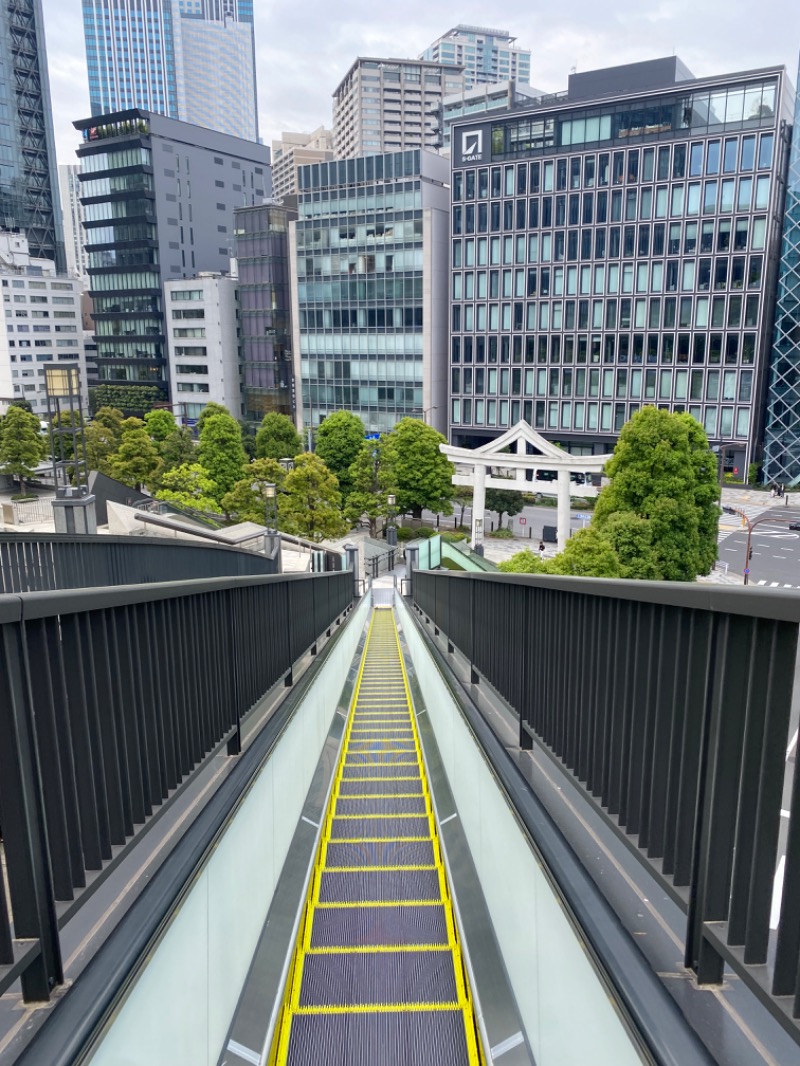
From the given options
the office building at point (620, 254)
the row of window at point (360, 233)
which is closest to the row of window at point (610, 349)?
the office building at point (620, 254)

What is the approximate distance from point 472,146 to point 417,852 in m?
59.7

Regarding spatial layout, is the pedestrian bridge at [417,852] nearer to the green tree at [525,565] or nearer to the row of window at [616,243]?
the green tree at [525,565]

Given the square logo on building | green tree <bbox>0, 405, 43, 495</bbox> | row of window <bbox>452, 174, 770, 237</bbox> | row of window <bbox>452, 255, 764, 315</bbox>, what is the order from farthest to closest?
the square logo on building → row of window <bbox>452, 255, 764, 315</bbox> → row of window <bbox>452, 174, 770, 237</bbox> → green tree <bbox>0, 405, 43, 495</bbox>

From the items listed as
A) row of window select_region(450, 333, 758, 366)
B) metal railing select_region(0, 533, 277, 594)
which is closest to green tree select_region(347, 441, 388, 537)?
row of window select_region(450, 333, 758, 366)

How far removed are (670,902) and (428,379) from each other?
57.6 meters

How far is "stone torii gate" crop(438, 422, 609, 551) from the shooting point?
35938 mm

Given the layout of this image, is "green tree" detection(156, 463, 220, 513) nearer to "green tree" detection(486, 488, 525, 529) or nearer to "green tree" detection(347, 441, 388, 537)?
"green tree" detection(347, 441, 388, 537)

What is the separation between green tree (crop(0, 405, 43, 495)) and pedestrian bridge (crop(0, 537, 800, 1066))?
44.1 metres

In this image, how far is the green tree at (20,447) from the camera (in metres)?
42.3

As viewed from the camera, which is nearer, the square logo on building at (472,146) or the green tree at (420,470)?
the green tree at (420,470)

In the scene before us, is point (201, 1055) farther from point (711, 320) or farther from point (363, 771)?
point (711, 320)

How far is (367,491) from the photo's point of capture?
4038 cm

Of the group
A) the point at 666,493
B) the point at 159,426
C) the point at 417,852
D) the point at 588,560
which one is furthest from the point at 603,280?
the point at 417,852

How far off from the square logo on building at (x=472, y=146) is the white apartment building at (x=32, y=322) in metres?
44.5
